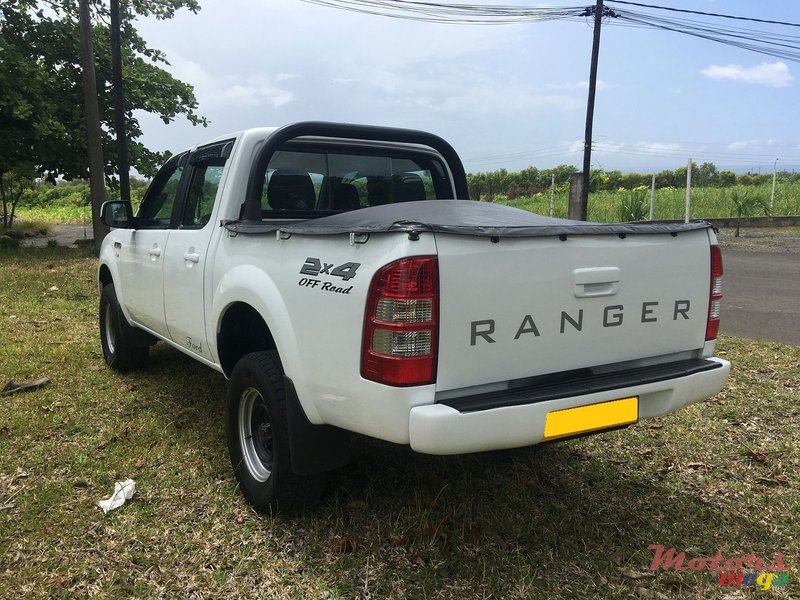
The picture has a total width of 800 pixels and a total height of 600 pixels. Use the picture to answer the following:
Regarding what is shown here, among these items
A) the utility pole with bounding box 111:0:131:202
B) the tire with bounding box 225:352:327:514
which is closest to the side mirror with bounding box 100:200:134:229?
the tire with bounding box 225:352:327:514

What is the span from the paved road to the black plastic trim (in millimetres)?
4358

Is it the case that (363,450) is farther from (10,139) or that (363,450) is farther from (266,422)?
(10,139)

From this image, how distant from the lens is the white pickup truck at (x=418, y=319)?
6.89 feet

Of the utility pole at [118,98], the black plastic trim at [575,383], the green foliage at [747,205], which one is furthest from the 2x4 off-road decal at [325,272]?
the green foliage at [747,205]

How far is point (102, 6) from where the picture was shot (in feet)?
50.3

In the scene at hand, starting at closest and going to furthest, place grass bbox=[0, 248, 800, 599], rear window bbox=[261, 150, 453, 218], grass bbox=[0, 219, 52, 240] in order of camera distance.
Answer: grass bbox=[0, 248, 800, 599]
rear window bbox=[261, 150, 453, 218]
grass bbox=[0, 219, 52, 240]

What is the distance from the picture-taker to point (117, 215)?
461 cm

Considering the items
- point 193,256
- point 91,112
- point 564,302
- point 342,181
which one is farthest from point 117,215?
point 91,112

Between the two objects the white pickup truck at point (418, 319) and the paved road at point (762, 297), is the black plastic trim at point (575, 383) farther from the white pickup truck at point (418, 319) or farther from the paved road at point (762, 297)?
the paved road at point (762, 297)

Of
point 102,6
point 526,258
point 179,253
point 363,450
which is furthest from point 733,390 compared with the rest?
point 102,6

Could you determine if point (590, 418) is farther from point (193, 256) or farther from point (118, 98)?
point (118, 98)

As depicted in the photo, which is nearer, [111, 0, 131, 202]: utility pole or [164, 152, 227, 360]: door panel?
[164, 152, 227, 360]: door panel

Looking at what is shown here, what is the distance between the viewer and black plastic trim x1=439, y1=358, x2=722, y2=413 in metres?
2.17

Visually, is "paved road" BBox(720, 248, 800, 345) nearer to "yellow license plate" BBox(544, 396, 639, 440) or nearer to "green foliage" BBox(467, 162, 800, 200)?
"yellow license plate" BBox(544, 396, 639, 440)
